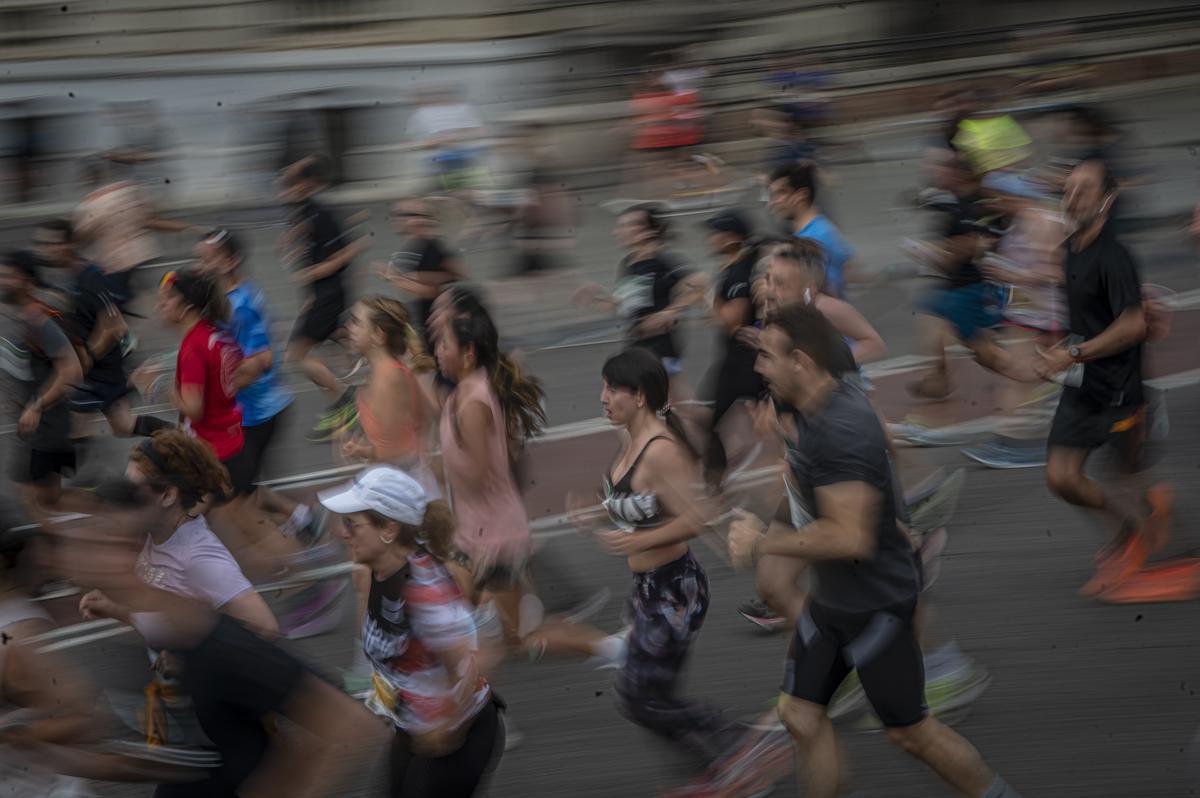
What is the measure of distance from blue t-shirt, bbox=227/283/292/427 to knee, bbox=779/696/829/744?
3.86 metres

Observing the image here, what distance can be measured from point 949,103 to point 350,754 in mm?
9774

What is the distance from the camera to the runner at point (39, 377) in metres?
7.89

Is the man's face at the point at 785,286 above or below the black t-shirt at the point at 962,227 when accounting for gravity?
above

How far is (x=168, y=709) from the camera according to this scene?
4.38 m

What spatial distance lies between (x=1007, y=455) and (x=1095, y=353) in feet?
8.74

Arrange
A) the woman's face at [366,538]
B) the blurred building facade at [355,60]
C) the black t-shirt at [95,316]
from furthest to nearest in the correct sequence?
the blurred building facade at [355,60]
the black t-shirt at [95,316]
the woman's face at [366,538]

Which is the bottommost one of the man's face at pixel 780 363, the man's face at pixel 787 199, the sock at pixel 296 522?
the sock at pixel 296 522

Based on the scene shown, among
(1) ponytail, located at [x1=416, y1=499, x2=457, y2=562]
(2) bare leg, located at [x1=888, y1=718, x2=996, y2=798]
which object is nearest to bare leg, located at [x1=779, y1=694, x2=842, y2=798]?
(2) bare leg, located at [x1=888, y1=718, x2=996, y2=798]

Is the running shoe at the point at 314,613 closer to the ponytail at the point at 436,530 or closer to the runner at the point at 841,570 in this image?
the ponytail at the point at 436,530

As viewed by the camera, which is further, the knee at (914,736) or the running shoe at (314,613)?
the running shoe at (314,613)

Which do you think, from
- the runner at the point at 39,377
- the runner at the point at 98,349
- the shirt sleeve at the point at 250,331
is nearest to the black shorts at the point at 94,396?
the runner at the point at 98,349

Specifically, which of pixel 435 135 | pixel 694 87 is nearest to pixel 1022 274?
pixel 435 135

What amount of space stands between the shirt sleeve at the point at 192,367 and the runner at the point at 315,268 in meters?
2.44

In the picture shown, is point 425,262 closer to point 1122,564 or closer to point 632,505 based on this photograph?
point 632,505
